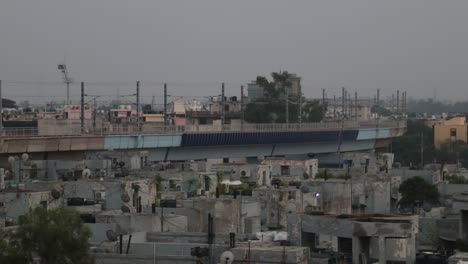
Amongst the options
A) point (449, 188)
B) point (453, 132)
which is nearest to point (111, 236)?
point (449, 188)

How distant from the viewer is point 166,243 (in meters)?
19.6

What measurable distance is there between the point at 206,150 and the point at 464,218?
40.6m

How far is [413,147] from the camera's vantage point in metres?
80.1

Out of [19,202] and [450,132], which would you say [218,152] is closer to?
[450,132]

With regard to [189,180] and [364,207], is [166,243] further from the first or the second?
[189,180]

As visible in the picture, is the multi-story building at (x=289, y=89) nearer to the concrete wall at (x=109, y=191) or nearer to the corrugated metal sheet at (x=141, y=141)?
the corrugated metal sheet at (x=141, y=141)

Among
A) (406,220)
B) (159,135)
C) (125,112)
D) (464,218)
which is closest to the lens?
(406,220)

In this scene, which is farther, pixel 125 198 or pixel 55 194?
pixel 125 198

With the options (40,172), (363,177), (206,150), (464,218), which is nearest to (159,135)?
(206,150)

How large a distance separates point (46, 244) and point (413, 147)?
64577mm

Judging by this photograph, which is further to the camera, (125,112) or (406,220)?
(125,112)

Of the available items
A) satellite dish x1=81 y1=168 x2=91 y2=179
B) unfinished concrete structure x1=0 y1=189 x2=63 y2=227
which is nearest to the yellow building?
satellite dish x1=81 y1=168 x2=91 y2=179

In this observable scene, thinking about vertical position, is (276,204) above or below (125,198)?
below

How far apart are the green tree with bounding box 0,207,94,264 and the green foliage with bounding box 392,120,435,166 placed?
56263 mm
